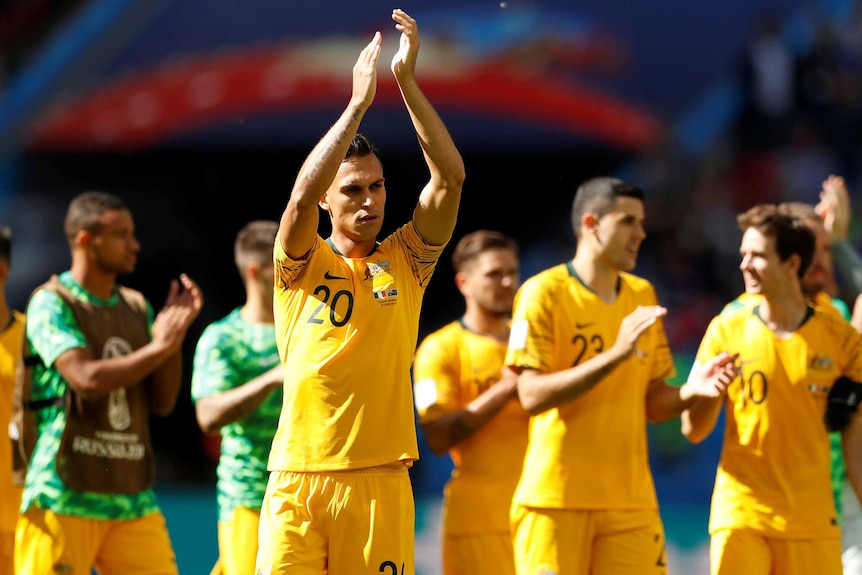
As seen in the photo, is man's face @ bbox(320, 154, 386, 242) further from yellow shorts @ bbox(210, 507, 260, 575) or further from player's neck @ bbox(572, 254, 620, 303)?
yellow shorts @ bbox(210, 507, 260, 575)

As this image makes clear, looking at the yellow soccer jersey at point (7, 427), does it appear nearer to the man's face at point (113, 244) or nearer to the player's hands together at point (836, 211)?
the man's face at point (113, 244)

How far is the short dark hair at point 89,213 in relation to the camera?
737 centimetres

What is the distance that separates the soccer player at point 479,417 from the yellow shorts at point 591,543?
642mm

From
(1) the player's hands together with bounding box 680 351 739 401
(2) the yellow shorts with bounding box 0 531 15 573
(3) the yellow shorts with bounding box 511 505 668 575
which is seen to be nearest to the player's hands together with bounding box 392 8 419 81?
(1) the player's hands together with bounding box 680 351 739 401

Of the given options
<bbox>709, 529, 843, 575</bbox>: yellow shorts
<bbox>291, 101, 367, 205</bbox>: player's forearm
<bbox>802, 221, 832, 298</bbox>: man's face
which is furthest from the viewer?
<bbox>802, 221, 832, 298</bbox>: man's face

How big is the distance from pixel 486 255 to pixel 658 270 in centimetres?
1007

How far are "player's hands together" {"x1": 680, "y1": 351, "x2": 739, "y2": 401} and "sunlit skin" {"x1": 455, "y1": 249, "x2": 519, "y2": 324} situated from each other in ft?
4.95

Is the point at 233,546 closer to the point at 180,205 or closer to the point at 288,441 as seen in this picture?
the point at 288,441

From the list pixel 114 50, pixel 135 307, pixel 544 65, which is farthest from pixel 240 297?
pixel 135 307

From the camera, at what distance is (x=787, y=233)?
679 centimetres

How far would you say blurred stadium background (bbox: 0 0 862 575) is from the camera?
55.2ft

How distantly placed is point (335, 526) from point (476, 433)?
7.31ft

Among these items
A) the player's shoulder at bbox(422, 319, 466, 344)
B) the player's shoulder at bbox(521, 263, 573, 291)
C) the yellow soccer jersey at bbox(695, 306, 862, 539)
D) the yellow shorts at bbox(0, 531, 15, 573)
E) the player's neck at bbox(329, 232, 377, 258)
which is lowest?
the yellow shorts at bbox(0, 531, 15, 573)

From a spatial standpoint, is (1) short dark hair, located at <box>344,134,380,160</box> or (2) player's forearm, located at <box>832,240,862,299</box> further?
(2) player's forearm, located at <box>832,240,862,299</box>
